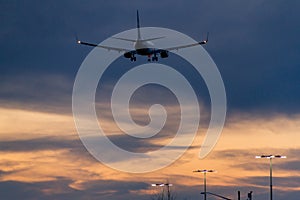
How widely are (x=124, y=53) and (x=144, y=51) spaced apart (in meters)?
3.39

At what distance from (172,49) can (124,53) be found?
11.5 metres

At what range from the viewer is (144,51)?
142 meters

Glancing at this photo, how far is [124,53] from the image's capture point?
140750mm

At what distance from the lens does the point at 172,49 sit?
5876 inches

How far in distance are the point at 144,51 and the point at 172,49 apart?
8.48 m
